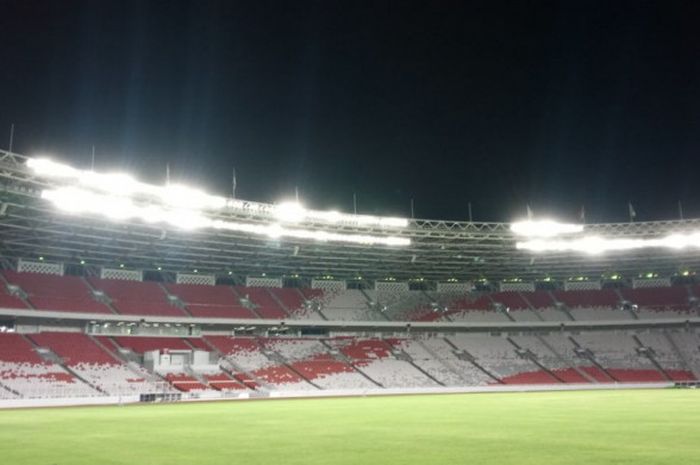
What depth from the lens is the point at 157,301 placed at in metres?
59.5

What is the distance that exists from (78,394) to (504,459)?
40734mm

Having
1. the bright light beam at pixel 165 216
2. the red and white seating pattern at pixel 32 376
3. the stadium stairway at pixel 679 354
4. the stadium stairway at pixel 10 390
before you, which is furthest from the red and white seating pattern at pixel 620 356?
the stadium stairway at pixel 10 390

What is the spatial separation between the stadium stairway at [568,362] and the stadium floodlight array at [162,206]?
2616cm

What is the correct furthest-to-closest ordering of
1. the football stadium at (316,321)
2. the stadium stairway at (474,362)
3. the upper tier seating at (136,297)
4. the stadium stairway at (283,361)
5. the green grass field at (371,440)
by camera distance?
the stadium stairway at (474,362) < the stadium stairway at (283,361) < the upper tier seating at (136,297) < the football stadium at (316,321) < the green grass field at (371,440)

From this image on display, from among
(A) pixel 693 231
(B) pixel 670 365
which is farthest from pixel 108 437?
(B) pixel 670 365

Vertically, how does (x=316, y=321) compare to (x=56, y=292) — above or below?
below

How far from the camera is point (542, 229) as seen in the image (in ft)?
172

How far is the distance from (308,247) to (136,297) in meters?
17.4

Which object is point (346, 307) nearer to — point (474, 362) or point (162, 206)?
point (474, 362)

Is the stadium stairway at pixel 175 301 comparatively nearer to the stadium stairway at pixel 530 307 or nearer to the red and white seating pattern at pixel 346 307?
the red and white seating pattern at pixel 346 307

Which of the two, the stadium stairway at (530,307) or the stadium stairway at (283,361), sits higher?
the stadium stairway at (530,307)

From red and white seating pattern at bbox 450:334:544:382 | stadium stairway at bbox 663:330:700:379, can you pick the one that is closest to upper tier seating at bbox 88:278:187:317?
red and white seating pattern at bbox 450:334:544:382

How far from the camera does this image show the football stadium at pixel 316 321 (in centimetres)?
2783

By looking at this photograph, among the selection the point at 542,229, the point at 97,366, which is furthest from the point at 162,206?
the point at 542,229
